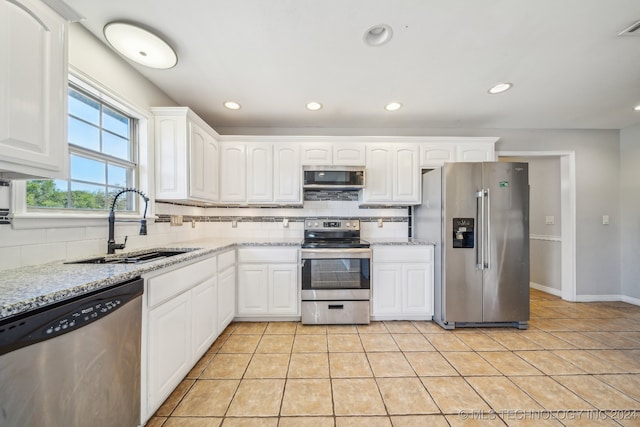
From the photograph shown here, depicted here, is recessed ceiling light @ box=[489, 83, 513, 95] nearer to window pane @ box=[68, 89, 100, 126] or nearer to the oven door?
the oven door

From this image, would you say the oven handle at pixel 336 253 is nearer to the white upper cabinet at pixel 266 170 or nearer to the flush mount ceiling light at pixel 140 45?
the white upper cabinet at pixel 266 170

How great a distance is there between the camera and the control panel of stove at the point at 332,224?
10.4 feet

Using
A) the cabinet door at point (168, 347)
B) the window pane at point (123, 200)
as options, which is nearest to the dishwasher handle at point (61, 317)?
the cabinet door at point (168, 347)

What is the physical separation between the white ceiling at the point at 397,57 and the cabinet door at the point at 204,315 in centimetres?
183

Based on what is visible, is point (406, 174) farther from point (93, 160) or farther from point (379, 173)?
point (93, 160)

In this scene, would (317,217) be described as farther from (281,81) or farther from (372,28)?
(372,28)

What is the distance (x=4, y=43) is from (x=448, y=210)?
3.13 meters

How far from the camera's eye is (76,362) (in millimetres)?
938

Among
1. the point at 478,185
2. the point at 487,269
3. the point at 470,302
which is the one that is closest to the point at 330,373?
the point at 470,302

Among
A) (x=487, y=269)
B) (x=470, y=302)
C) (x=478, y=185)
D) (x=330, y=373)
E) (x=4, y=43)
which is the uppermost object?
(x=4, y=43)

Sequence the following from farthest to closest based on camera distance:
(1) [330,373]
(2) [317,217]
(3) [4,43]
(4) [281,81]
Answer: (2) [317,217], (4) [281,81], (1) [330,373], (3) [4,43]

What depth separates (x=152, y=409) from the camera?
1389 mm

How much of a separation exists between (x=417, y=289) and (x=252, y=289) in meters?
1.85

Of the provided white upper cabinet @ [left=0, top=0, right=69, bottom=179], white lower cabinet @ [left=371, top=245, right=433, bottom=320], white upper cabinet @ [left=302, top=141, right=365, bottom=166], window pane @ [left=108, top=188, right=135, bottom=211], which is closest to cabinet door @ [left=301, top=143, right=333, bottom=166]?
white upper cabinet @ [left=302, top=141, right=365, bottom=166]
